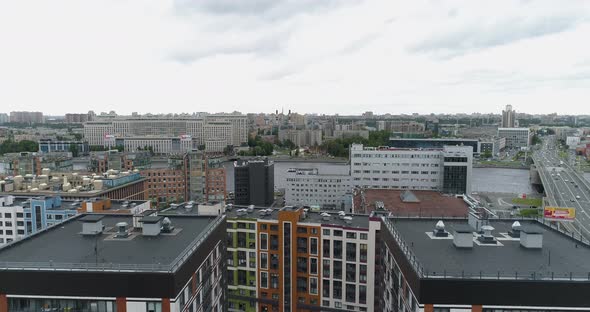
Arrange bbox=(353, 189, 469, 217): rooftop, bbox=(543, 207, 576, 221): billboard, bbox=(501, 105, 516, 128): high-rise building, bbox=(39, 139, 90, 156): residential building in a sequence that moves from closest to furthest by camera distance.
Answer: bbox=(353, 189, 469, 217): rooftop < bbox=(543, 207, 576, 221): billboard < bbox=(39, 139, 90, 156): residential building < bbox=(501, 105, 516, 128): high-rise building

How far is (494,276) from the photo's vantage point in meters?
6.96

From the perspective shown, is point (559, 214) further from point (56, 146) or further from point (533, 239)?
point (56, 146)

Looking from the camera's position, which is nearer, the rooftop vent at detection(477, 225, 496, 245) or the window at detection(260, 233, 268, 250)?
the rooftop vent at detection(477, 225, 496, 245)

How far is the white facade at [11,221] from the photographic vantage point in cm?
1914

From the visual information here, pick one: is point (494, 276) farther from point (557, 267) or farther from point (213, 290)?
point (213, 290)

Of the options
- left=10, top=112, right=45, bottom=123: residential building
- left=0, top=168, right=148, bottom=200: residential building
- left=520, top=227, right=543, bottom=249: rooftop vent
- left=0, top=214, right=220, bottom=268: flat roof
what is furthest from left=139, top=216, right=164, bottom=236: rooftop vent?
left=10, top=112, right=45, bottom=123: residential building

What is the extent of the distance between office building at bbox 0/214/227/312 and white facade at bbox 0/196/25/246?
10.9 metres

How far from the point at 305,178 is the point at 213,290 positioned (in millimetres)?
24660

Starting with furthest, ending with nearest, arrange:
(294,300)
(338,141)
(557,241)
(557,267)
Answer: (338,141) < (294,300) < (557,241) < (557,267)

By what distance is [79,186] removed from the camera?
1031 inches

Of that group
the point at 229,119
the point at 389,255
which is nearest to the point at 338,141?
the point at 229,119

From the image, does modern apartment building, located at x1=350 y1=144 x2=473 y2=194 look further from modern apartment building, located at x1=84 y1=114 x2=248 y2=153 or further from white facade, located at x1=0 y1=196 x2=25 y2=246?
modern apartment building, located at x1=84 y1=114 x2=248 y2=153

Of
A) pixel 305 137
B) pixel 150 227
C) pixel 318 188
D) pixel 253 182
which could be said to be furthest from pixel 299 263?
pixel 305 137

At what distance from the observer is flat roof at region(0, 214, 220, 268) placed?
26.0 ft
